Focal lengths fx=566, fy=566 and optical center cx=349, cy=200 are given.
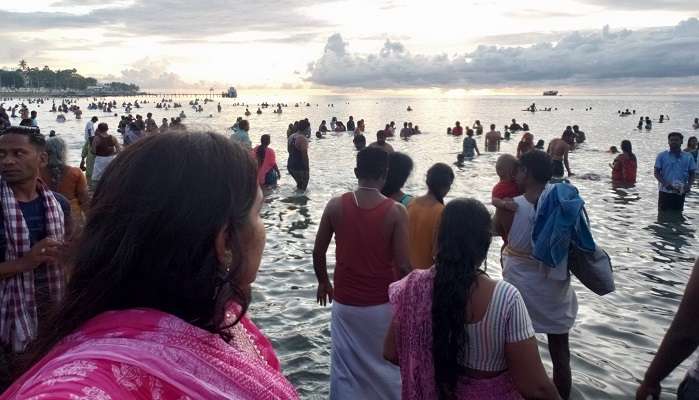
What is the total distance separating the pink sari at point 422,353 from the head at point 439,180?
1.76 meters

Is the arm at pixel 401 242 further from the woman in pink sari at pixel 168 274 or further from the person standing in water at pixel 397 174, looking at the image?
the woman in pink sari at pixel 168 274

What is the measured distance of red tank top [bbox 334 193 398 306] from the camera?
13.9ft

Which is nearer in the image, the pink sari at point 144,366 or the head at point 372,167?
the pink sari at point 144,366

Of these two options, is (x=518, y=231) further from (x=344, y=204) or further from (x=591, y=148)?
(x=591, y=148)

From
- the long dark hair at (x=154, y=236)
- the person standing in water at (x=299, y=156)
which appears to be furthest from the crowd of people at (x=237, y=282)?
the person standing in water at (x=299, y=156)

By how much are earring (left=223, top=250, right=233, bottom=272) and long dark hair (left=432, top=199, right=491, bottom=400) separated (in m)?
1.56

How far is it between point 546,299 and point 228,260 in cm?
371

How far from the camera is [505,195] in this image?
5.42 meters

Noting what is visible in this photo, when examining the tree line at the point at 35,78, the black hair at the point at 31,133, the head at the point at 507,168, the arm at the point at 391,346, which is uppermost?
the tree line at the point at 35,78

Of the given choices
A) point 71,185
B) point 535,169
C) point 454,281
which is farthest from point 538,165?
point 71,185

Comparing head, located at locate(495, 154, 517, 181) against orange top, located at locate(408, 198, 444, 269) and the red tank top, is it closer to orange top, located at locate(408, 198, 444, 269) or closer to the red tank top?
orange top, located at locate(408, 198, 444, 269)

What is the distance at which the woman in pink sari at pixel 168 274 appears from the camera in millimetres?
1173

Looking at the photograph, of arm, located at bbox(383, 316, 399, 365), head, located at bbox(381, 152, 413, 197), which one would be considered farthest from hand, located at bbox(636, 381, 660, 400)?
head, located at bbox(381, 152, 413, 197)

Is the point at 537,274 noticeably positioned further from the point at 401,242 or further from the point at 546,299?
the point at 401,242
